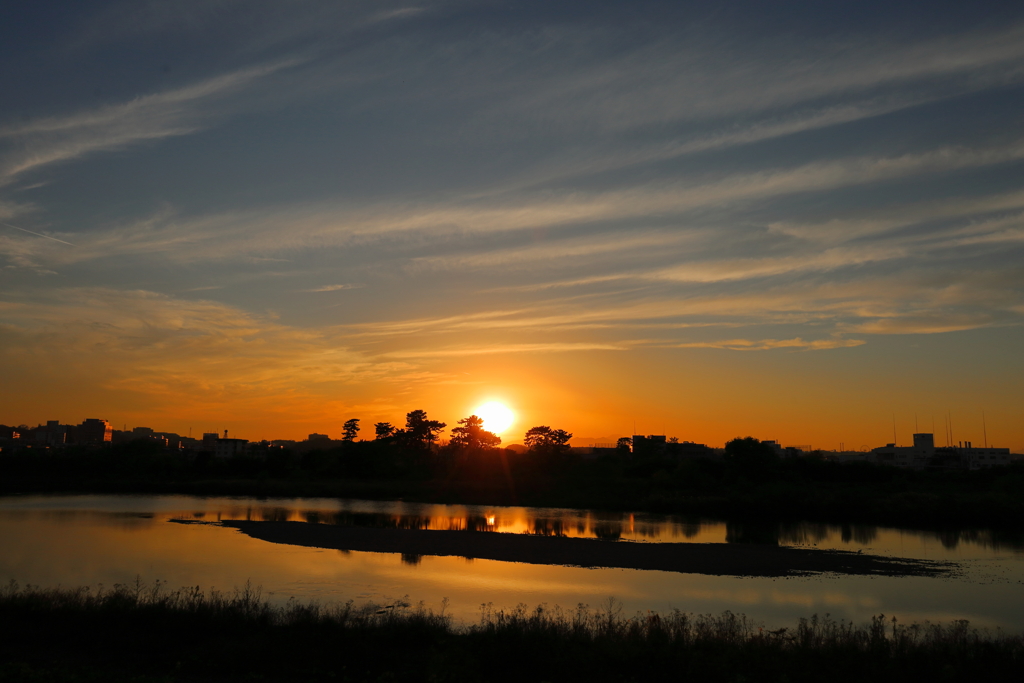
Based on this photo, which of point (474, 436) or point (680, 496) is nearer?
point (680, 496)

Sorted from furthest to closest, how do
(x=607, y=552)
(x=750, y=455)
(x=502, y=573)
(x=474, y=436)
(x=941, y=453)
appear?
(x=941, y=453)
(x=474, y=436)
(x=750, y=455)
(x=607, y=552)
(x=502, y=573)

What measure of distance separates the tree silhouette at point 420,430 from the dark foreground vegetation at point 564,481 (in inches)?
48.1

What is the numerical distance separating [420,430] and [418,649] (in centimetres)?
10394

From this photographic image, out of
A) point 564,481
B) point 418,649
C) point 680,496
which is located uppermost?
point 418,649

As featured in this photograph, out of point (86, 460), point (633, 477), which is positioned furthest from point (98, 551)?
point (86, 460)

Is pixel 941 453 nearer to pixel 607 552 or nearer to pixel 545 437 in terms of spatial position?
pixel 545 437

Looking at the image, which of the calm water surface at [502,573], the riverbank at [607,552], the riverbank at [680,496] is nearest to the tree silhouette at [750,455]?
the riverbank at [680,496]

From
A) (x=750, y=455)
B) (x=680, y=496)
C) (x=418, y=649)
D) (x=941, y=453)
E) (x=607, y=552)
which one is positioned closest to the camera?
(x=418, y=649)

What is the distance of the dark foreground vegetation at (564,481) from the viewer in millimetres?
57688

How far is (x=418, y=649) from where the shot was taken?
13367 millimetres

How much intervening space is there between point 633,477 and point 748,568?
56.0 meters

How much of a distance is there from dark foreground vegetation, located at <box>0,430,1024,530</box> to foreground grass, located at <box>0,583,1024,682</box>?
4574 centimetres

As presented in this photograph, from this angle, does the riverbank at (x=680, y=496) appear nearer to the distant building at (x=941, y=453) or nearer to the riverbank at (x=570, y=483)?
the riverbank at (x=570, y=483)

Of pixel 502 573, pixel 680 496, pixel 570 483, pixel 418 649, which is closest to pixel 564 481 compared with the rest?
pixel 570 483
